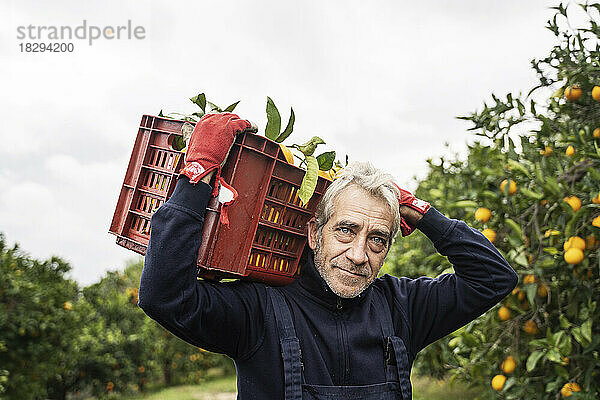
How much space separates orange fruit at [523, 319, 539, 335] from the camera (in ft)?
11.8

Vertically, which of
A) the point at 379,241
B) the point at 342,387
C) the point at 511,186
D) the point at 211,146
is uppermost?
the point at 511,186

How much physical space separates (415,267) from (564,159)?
10.7ft

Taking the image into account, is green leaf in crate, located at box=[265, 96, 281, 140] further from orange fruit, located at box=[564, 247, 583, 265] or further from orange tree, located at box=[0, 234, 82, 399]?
orange tree, located at box=[0, 234, 82, 399]

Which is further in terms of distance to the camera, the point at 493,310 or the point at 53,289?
the point at 53,289

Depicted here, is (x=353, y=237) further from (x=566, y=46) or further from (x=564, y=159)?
(x=566, y=46)

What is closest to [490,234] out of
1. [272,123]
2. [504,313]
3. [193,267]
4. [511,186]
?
[511,186]

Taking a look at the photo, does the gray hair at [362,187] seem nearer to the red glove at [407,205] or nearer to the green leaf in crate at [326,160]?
the green leaf in crate at [326,160]

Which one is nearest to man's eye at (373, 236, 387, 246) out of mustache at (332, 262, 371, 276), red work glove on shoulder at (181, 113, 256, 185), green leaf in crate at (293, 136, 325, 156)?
mustache at (332, 262, 371, 276)

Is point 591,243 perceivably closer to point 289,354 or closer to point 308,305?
point 308,305

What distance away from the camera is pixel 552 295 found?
363 centimetres

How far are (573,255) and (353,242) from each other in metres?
1.66

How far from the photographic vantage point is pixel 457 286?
234 cm

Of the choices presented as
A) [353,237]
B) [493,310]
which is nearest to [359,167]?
[353,237]

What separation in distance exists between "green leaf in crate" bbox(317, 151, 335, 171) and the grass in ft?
18.0
